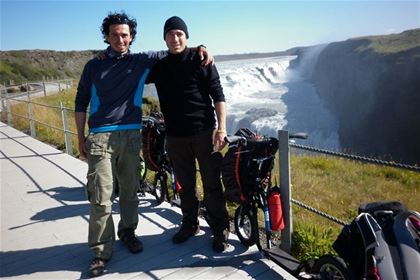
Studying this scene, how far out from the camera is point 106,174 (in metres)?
3.47

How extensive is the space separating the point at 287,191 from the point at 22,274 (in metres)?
2.59

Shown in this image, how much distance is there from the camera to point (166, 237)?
4207 mm

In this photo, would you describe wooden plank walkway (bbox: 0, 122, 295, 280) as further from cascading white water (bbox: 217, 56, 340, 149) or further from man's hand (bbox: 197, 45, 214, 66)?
cascading white water (bbox: 217, 56, 340, 149)

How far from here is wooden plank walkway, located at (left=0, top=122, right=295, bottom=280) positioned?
3.50 metres

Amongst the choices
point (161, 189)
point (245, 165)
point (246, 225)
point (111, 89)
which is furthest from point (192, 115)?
point (161, 189)

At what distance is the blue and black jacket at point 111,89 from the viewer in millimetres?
3488

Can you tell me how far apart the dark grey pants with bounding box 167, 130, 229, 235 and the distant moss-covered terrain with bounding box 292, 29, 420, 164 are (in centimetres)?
2084

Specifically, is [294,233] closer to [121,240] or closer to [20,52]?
[121,240]

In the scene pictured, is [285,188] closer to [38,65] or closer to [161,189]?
[161,189]

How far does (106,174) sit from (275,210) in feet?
5.03

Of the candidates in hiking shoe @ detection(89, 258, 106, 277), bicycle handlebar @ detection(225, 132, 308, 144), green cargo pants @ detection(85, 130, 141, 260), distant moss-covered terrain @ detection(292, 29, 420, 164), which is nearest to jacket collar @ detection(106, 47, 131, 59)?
green cargo pants @ detection(85, 130, 141, 260)

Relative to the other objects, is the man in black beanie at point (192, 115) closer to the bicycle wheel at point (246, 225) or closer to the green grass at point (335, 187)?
the bicycle wheel at point (246, 225)

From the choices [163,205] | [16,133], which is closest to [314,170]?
[163,205]

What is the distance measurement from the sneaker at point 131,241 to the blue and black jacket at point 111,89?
1.14 metres
